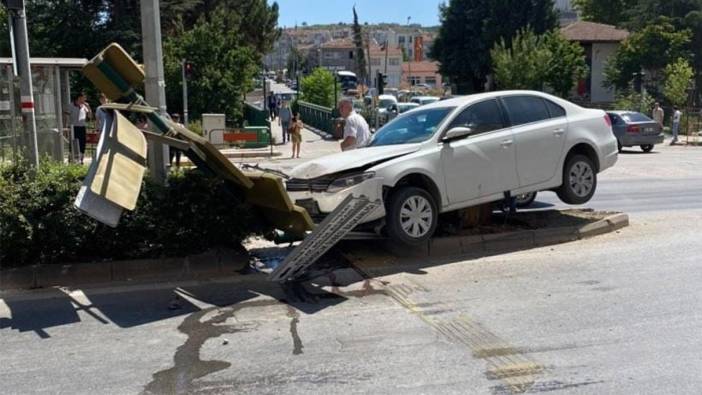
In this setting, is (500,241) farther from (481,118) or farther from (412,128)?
(412,128)

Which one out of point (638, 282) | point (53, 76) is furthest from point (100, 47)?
point (638, 282)

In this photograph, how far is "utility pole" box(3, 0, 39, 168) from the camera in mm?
8562

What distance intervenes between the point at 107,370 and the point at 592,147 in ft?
22.9

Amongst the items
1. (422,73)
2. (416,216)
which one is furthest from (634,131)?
(422,73)

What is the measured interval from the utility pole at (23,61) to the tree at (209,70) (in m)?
25.8

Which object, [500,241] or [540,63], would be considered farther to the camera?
[540,63]

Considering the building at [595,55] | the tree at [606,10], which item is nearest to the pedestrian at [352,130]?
the building at [595,55]

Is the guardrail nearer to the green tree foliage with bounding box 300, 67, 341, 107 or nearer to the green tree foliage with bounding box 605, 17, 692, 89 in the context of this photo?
the green tree foliage with bounding box 300, 67, 341, 107

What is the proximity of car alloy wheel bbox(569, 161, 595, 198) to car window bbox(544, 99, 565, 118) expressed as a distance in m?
0.67

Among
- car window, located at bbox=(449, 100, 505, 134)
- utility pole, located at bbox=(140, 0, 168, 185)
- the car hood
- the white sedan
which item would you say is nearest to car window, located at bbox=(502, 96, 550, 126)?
the white sedan

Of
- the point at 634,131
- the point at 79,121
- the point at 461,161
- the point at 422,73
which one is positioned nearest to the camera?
the point at 461,161

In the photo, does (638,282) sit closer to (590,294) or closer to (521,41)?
(590,294)

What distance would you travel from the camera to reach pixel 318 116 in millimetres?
42250

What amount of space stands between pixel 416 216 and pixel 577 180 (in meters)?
2.70
